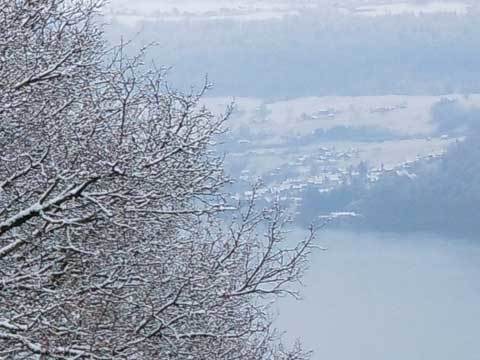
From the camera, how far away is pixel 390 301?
37812mm

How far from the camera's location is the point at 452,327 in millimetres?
32562

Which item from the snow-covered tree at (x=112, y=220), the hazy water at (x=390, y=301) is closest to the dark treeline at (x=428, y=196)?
the hazy water at (x=390, y=301)

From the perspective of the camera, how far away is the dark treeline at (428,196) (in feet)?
165

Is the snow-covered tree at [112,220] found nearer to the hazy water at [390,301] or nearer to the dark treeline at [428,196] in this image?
the hazy water at [390,301]

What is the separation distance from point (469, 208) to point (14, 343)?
48.6 metres

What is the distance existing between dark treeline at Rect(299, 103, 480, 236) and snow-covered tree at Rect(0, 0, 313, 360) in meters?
38.0

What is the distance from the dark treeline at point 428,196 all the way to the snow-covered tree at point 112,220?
38.0 metres

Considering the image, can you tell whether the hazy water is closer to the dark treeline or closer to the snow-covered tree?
the dark treeline

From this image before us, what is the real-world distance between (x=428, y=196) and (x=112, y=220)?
50.7 meters

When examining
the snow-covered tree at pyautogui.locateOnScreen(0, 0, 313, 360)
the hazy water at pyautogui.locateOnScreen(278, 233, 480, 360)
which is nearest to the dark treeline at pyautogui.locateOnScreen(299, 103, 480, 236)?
the hazy water at pyautogui.locateOnScreen(278, 233, 480, 360)

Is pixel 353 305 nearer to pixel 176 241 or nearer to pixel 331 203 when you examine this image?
pixel 331 203

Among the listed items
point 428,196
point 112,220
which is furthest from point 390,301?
point 112,220

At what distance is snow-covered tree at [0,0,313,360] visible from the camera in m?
6.30

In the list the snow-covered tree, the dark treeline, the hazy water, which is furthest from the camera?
the dark treeline
